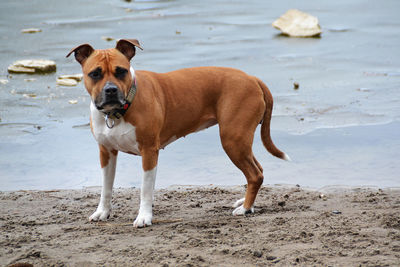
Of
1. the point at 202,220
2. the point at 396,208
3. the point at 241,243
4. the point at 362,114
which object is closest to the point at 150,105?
the point at 202,220

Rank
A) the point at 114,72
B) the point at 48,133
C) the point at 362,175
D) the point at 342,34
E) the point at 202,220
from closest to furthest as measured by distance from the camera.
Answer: the point at 114,72 < the point at 202,220 < the point at 362,175 < the point at 48,133 < the point at 342,34

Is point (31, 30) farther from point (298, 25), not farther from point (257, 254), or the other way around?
point (257, 254)

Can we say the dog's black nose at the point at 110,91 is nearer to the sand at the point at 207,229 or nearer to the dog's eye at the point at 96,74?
the dog's eye at the point at 96,74

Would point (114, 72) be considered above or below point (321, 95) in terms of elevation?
above

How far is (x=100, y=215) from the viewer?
19.7 feet

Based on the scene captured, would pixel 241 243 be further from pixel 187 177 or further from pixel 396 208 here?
pixel 187 177

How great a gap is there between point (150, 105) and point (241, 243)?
1497 mm

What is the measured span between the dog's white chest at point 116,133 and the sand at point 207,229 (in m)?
0.70

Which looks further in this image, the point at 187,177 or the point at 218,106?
the point at 187,177

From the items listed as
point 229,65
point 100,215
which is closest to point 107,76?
point 100,215

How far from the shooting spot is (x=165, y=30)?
14812mm

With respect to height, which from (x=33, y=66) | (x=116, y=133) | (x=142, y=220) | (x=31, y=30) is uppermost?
(x=116, y=133)

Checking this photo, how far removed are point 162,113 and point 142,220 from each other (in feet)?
3.19

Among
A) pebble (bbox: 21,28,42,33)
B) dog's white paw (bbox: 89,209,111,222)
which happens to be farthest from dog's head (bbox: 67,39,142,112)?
pebble (bbox: 21,28,42,33)
